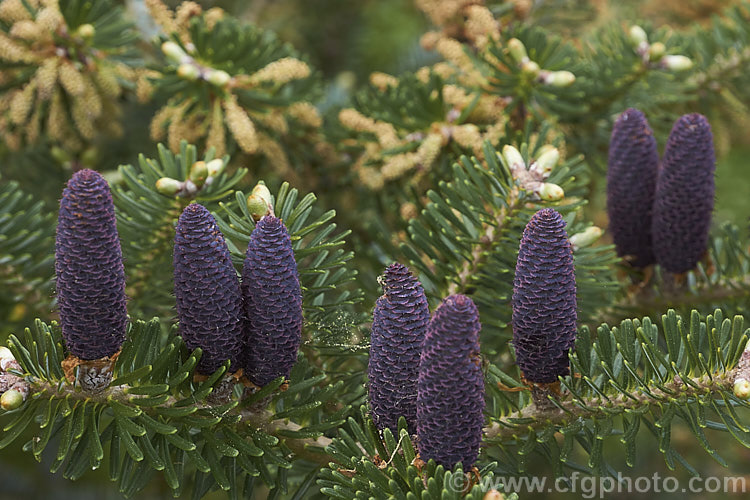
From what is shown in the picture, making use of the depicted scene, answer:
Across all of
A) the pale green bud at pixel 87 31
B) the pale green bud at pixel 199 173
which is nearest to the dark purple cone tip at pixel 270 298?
the pale green bud at pixel 199 173

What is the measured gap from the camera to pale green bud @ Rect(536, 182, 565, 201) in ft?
1.82

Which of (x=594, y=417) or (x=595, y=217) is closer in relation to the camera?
(x=594, y=417)

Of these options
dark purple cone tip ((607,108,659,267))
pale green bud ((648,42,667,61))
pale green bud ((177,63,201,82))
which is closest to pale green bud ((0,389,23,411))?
pale green bud ((177,63,201,82))

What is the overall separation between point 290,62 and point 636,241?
37 cm

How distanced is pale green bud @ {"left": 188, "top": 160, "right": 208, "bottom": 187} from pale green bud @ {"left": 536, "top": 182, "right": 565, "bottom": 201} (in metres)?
0.26

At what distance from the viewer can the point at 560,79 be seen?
693 millimetres

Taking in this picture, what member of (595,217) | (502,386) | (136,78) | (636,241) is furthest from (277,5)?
(502,386)

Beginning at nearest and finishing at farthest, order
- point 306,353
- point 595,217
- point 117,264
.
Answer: point 117,264
point 306,353
point 595,217

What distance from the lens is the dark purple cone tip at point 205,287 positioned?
450mm

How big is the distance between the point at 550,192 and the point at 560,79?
18 centimetres

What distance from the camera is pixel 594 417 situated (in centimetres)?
49

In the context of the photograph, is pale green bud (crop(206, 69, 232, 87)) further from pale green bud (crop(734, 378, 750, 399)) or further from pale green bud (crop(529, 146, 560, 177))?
pale green bud (crop(734, 378, 750, 399))

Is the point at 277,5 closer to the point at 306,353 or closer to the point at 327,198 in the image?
the point at 327,198

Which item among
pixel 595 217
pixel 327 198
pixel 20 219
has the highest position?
pixel 20 219
